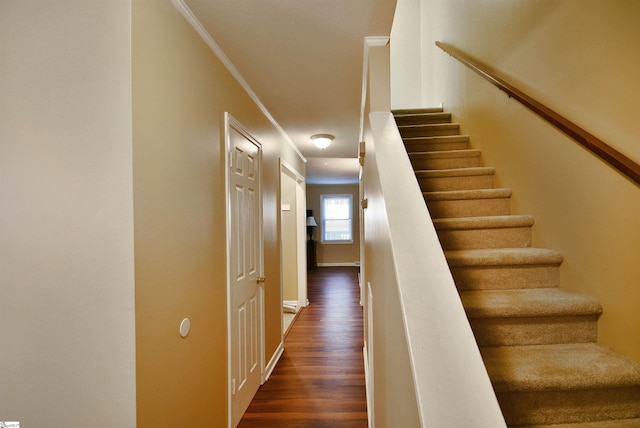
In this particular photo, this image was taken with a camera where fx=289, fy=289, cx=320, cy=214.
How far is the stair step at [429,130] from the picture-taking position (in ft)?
9.02

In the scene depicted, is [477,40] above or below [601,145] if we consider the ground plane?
above

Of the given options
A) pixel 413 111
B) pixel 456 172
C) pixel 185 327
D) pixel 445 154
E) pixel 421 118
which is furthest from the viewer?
pixel 413 111

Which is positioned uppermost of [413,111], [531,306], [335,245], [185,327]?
[413,111]

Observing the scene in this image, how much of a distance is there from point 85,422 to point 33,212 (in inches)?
31.5

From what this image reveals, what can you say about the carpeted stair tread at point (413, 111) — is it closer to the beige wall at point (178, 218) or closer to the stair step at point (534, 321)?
the beige wall at point (178, 218)

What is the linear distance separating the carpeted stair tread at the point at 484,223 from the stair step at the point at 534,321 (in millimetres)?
527

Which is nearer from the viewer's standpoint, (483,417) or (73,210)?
(483,417)

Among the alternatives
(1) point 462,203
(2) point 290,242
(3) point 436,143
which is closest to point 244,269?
(1) point 462,203

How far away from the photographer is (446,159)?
7.72 feet

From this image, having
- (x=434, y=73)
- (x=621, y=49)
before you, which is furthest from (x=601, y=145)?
(x=434, y=73)

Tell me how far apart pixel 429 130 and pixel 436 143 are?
268 millimetres

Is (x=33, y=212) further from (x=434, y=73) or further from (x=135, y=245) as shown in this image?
(x=434, y=73)

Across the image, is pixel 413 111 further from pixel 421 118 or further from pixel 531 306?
pixel 531 306

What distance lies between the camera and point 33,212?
1096 millimetres
